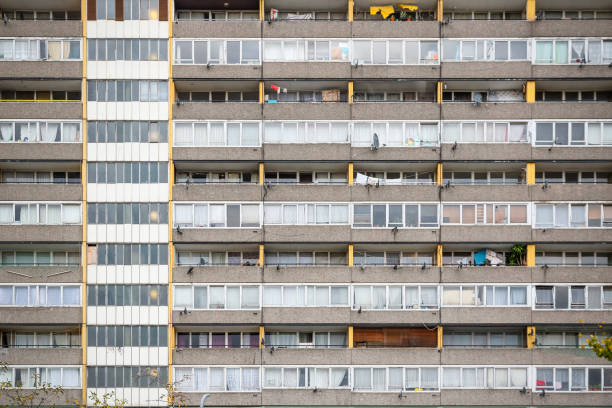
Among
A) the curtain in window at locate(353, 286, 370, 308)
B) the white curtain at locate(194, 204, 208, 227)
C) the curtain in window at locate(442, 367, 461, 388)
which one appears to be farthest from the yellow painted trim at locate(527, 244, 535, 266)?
the white curtain at locate(194, 204, 208, 227)

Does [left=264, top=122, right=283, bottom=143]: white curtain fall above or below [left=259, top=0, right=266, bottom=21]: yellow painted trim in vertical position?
below

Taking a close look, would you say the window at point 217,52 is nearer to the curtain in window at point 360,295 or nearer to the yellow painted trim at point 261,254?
the yellow painted trim at point 261,254

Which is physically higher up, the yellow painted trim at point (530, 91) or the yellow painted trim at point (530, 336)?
the yellow painted trim at point (530, 91)

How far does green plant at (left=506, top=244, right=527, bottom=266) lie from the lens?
3466 centimetres

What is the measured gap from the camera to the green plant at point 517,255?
114 ft

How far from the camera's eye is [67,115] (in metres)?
34.8

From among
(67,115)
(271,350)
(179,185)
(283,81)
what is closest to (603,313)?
(271,350)

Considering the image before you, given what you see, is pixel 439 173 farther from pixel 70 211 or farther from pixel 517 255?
pixel 70 211

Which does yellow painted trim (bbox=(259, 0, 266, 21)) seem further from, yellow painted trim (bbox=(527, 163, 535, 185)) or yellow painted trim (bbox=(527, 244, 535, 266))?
yellow painted trim (bbox=(527, 244, 535, 266))

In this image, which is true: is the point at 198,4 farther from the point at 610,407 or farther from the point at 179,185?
the point at 610,407

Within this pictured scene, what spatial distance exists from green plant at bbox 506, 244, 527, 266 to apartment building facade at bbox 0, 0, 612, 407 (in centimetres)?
17

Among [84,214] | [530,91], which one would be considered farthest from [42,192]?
[530,91]

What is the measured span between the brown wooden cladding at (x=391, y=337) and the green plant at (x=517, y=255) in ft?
19.6

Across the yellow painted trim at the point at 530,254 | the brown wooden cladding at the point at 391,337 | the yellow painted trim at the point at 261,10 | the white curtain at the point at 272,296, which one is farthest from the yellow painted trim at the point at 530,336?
the yellow painted trim at the point at 261,10
